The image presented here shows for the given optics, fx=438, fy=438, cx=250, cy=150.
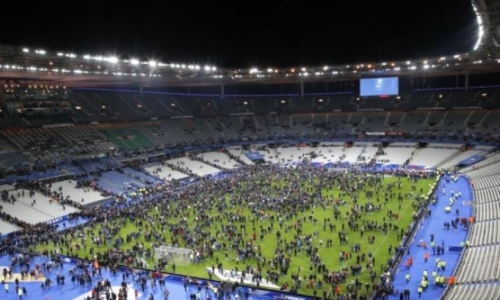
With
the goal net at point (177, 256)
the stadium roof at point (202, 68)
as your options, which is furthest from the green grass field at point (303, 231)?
the stadium roof at point (202, 68)

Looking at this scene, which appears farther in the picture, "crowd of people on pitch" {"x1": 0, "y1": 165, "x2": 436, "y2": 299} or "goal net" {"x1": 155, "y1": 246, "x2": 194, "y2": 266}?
"goal net" {"x1": 155, "y1": 246, "x2": 194, "y2": 266}

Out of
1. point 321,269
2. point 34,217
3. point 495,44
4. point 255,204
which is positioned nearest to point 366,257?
point 321,269

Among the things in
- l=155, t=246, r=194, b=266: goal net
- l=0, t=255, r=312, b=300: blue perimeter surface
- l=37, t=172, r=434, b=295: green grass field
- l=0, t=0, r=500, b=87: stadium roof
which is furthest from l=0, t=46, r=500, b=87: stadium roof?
l=155, t=246, r=194, b=266: goal net

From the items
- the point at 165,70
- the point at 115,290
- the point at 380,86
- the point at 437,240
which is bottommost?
the point at 115,290

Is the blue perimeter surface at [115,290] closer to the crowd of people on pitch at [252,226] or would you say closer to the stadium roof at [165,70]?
the crowd of people on pitch at [252,226]

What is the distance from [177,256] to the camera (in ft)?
91.1

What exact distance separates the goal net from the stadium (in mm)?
125

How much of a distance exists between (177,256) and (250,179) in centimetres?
2663

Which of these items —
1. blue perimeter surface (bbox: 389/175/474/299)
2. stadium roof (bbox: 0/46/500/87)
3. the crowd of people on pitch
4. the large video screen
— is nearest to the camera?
blue perimeter surface (bbox: 389/175/474/299)

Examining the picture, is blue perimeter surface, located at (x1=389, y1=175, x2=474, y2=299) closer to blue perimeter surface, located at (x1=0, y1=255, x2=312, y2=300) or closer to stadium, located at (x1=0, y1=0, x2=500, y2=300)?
stadium, located at (x1=0, y1=0, x2=500, y2=300)

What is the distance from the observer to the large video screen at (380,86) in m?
70.9

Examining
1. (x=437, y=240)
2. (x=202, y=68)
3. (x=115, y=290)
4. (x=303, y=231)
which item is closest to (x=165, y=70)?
(x=202, y=68)

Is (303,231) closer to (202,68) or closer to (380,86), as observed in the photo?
(202,68)

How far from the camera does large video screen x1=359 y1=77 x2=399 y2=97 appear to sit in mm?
70875
